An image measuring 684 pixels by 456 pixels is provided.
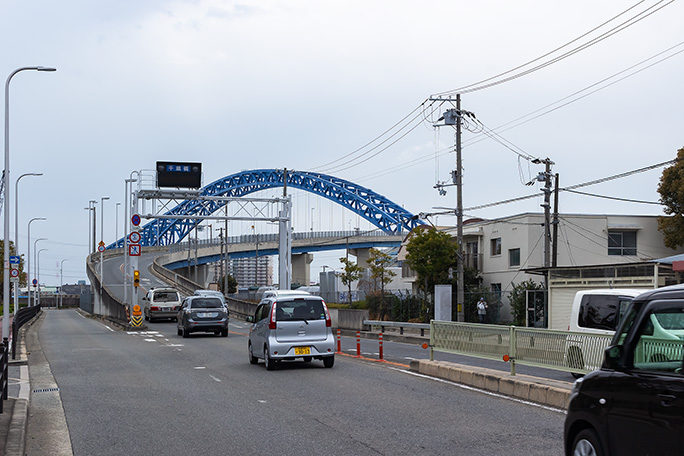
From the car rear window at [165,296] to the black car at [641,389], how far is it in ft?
137

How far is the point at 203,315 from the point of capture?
106ft

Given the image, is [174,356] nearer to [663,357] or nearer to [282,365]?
[282,365]

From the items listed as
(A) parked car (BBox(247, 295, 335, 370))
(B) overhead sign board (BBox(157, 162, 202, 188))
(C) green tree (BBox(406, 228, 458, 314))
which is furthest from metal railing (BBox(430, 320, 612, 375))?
(B) overhead sign board (BBox(157, 162, 202, 188))

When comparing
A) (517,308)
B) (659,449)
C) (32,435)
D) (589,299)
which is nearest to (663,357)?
(659,449)

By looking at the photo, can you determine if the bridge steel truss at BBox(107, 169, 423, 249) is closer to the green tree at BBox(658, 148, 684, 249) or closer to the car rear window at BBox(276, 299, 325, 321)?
the green tree at BBox(658, 148, 684, 249)

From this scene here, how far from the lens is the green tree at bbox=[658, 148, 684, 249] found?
5016cm

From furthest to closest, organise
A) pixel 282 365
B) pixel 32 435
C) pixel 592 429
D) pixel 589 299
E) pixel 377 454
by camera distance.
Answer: pixel 282 365, pixel 589 299, pixel 32 435, pixel 377 454, pixel 592 429

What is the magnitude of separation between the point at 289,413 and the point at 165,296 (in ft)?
119

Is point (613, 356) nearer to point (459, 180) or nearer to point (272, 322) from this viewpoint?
point (272, 322)

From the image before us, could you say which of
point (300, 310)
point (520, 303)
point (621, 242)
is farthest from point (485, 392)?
point (621, 242)

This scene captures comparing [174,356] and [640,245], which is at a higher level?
[640,245]

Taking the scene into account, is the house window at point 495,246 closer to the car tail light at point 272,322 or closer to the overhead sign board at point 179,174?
→ the overhead sign board at point 179,174

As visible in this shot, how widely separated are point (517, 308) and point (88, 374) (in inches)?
1081

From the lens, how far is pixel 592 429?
650 cm
